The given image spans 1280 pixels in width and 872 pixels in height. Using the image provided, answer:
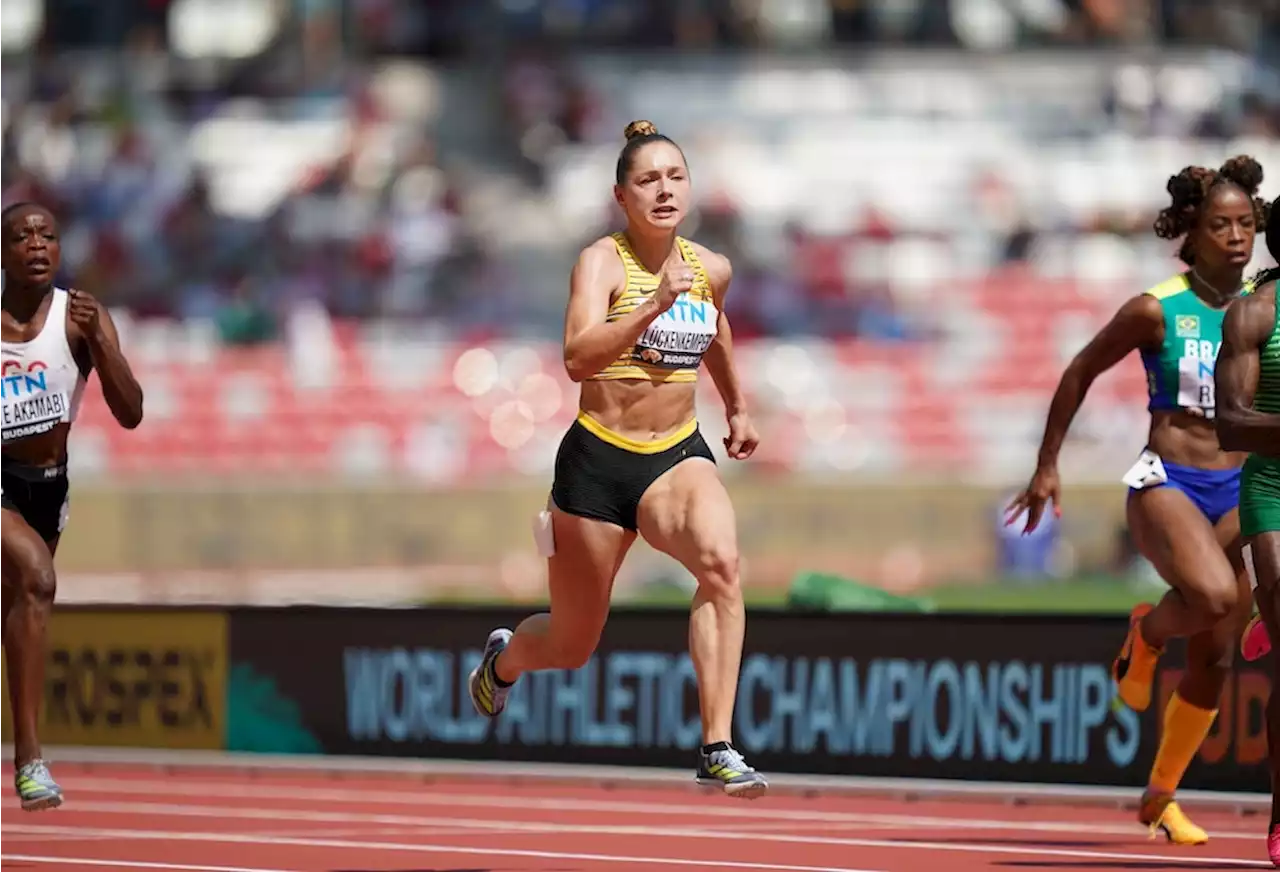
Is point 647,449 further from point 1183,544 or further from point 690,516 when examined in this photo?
point 1183,544

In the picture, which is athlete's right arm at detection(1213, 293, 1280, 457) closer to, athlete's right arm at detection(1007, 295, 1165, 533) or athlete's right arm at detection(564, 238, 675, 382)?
athlete's right arm at detection(1007, 295, 1165, 533)

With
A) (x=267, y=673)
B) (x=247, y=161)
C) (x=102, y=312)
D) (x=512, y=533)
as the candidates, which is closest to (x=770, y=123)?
(x=247, y=161)

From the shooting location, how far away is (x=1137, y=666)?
30.8ft

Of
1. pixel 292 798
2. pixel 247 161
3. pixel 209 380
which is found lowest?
pixel 292 798

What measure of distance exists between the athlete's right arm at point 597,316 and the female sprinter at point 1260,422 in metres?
1.75

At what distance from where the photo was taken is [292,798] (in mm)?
10898

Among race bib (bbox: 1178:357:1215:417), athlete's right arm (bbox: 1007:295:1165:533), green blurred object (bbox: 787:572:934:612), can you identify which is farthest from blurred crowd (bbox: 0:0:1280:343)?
race bib (bbox: 1178:357:1215:417)

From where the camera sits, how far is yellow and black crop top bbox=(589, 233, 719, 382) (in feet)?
25.6

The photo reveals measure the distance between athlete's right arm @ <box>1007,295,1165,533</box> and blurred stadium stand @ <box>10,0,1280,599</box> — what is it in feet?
36.5

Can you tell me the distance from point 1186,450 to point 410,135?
20184 millimetres

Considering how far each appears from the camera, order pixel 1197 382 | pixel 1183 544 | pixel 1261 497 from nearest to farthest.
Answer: pixel 1261 497, pixel 1183 544, pixel 1197 382

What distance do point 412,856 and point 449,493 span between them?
1271cm

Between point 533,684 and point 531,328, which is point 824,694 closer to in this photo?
point 533,684

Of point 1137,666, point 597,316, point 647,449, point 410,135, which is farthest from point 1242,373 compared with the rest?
point 410,135
